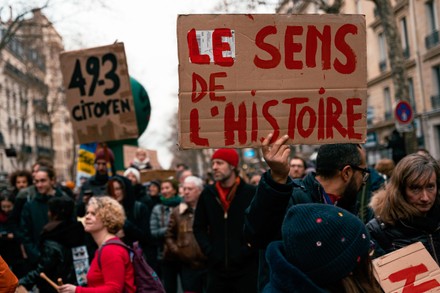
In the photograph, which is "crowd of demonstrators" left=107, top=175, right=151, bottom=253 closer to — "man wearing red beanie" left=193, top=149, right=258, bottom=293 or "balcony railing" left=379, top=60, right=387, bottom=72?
"man wearing red beanie" left=193, top=149, right=258, bottom=293

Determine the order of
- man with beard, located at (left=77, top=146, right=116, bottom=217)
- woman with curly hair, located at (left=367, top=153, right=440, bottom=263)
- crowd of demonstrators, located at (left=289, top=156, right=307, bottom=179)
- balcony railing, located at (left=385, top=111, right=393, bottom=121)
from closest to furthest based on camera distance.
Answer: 1. woman with curly hair, located at (left=367, top=153, right=440, bottom=263)
2. man with beard, located at (left=77, top=146, right=116, bottom=217)
3. crowd of demonstrators, located at (left=289, top=156, right=307, bottom=179)
4. balcony railing, located at (left=385, top=111, right=393, bottom=121)

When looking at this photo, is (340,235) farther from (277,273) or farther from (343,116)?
(343,116)

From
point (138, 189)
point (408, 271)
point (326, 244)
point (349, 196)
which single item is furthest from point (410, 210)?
point (138, 189)

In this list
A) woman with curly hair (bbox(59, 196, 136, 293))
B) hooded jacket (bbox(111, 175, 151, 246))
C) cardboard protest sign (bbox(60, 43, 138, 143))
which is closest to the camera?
woman with curly hair (bbox(59, 196, 136, 293))

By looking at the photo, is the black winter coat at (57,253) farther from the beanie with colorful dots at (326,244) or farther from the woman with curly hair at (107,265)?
the beanie with colorful dots at (326,244)

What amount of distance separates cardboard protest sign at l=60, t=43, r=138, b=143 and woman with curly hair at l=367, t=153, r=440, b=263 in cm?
392

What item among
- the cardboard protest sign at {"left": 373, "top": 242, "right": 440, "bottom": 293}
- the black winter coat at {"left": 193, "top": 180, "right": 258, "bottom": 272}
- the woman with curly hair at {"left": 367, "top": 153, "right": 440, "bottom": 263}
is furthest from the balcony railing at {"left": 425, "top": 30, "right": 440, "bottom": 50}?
the cardboard protest sign at {"left": 373, "top": 242, "right": 440, "bottom": 293}

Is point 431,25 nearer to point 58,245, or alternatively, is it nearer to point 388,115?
point 388,115

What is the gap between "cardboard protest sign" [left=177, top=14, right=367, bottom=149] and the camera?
3.03 m

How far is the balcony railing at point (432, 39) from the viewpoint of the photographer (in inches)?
1209

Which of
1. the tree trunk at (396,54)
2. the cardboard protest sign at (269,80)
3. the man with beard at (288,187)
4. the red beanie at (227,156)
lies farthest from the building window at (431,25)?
the cardboard protest sign at (269,80)

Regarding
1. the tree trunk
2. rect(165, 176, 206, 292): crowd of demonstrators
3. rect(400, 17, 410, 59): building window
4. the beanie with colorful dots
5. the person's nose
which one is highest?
rect(400, 17, 410, 59): building window

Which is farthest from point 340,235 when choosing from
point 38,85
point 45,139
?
point 45,139

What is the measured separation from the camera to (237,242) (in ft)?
18.2
